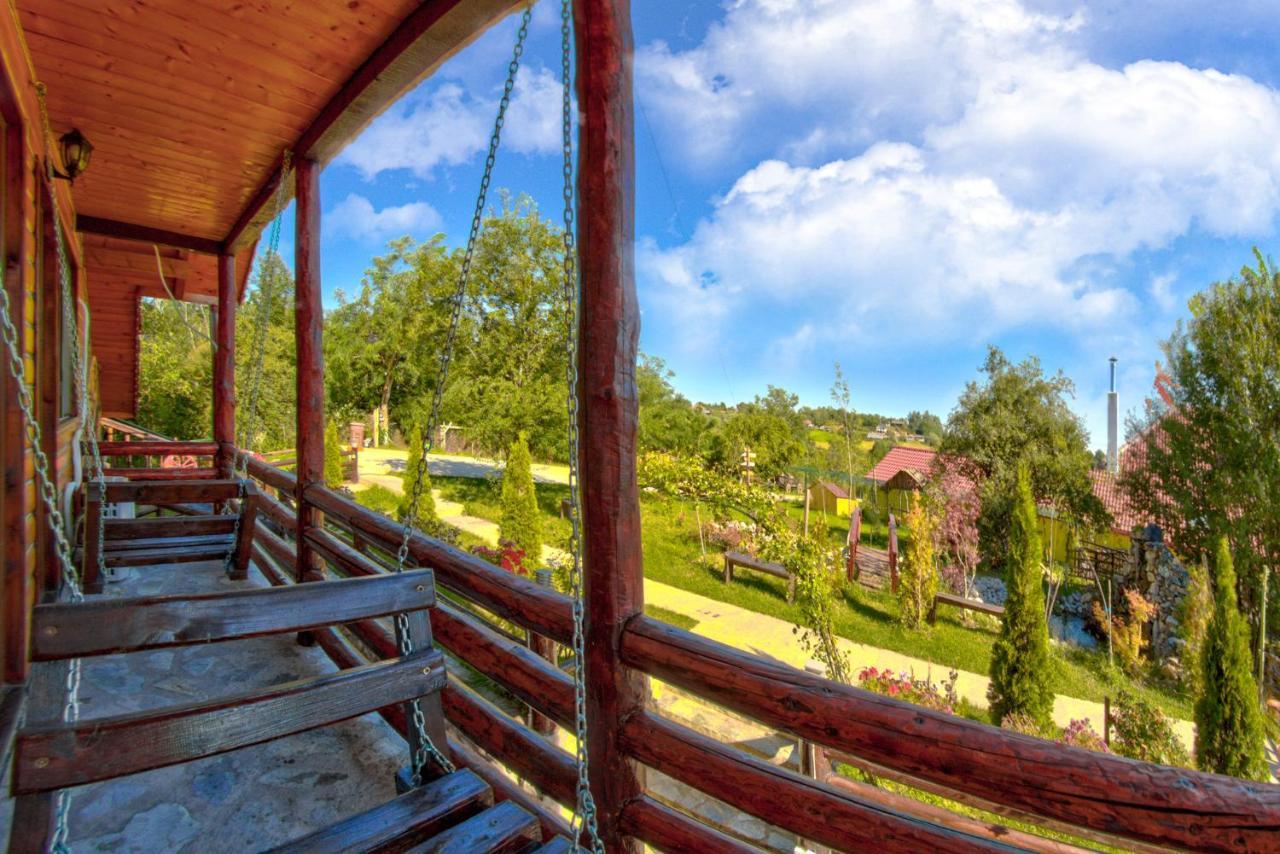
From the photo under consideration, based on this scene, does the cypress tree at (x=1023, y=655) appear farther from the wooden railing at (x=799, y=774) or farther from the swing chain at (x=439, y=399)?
the swing chain at (x=439, y=399)

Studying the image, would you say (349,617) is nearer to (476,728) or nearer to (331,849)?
(331,849)

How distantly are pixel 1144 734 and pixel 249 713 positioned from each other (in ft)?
24.6

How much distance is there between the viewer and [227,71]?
2.51 metres

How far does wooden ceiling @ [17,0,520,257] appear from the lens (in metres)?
2.11

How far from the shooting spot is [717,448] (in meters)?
20.3

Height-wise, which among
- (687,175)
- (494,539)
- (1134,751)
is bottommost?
(1134,751)

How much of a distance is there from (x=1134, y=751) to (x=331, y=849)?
7428 mm

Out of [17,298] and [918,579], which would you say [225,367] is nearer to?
[17,298]

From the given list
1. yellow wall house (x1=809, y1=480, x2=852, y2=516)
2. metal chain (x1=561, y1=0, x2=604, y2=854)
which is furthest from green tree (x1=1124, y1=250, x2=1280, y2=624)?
metal chain (x1=561, y1=0, x2=604, y2=854)

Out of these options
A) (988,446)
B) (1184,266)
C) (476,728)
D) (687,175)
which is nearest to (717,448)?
(988,446)

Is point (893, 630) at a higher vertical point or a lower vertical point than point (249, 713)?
lower

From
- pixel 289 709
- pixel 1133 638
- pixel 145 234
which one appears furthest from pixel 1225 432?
pixel 145 234

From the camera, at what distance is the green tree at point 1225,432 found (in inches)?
416

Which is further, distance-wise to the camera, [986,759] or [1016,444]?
[1016,444]
